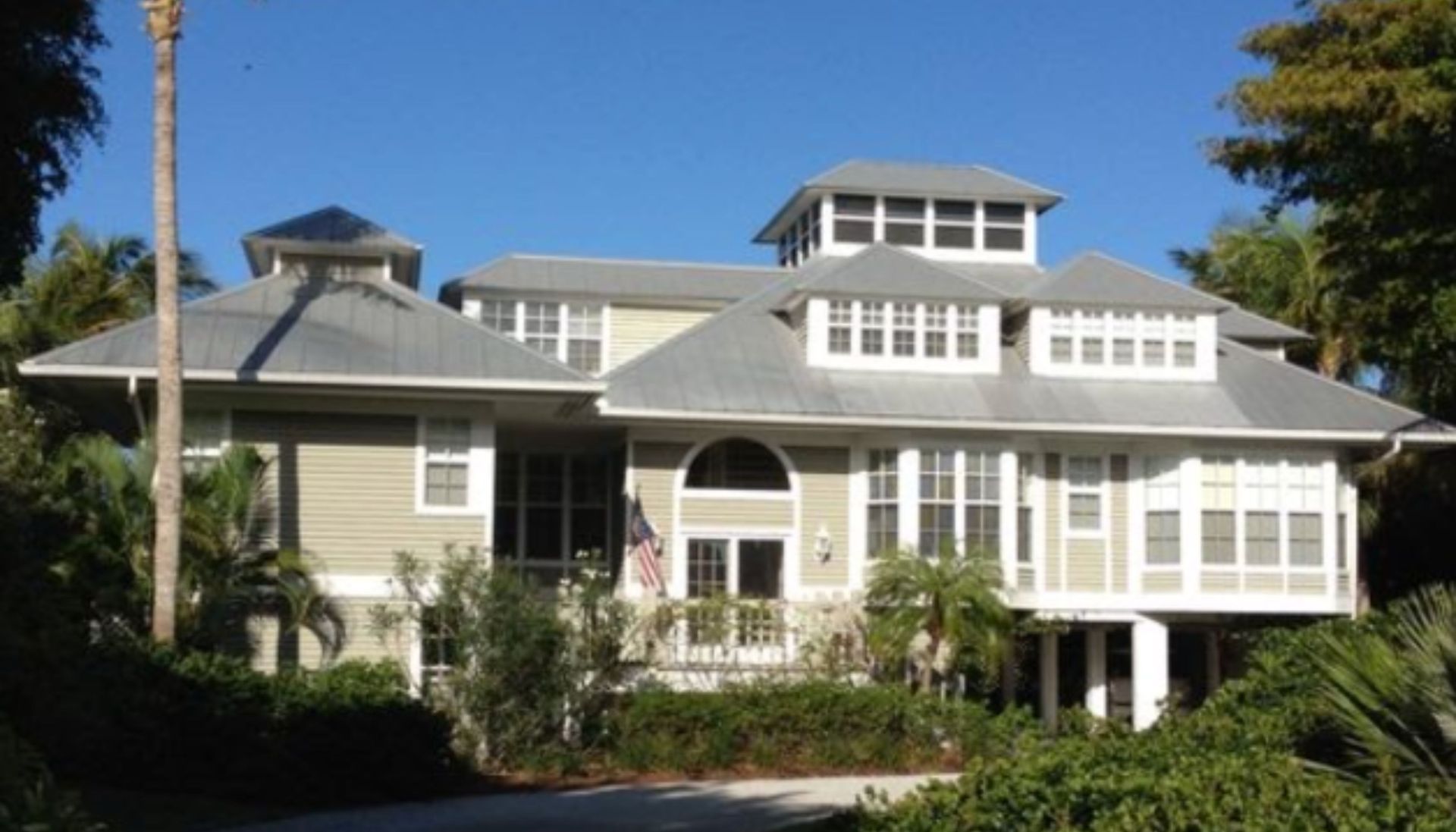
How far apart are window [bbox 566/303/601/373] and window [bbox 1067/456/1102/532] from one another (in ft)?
29.3

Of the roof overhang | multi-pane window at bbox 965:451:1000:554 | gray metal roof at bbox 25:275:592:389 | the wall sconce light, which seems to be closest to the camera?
gray metal roof at bbox 25:275:592:389

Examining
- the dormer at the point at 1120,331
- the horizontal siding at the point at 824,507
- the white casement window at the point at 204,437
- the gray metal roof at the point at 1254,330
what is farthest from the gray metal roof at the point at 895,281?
the white casement window at the point at 204,437

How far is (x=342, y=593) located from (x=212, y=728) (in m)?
5.49

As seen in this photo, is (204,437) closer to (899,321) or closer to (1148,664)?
(899,321)

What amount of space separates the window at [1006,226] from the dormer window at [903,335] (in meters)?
5.45

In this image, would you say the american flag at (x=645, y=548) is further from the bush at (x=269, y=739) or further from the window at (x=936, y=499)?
the bush at (x=269, y=739)

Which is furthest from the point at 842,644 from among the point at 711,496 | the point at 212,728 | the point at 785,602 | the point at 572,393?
the point at 212,728

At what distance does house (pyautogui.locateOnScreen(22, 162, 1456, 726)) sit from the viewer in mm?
28203

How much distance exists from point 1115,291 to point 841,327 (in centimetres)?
492

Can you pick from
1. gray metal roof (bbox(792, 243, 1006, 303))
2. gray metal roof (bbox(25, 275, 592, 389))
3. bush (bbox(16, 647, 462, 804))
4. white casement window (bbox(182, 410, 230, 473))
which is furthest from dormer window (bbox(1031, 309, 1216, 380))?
bush (bbox(16, 647, 462, 804))

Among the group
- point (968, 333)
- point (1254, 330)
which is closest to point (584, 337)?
point (968, 333)

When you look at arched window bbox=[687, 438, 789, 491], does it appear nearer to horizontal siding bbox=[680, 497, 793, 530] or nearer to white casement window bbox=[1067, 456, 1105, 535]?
horizontal siding bbox=[680, 497, 793, 530]

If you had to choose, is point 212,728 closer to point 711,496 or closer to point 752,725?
point 752,725

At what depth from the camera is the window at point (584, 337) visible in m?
35.3
